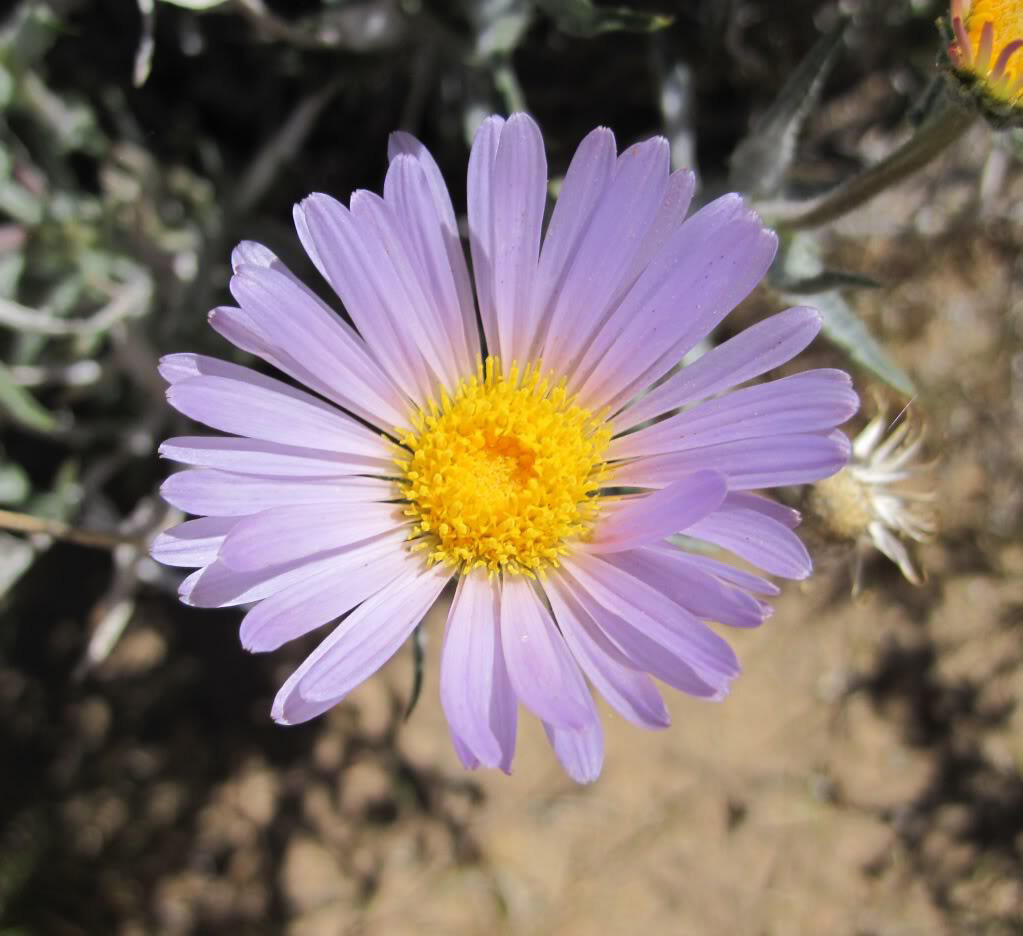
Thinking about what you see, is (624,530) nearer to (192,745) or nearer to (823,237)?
(823,237)

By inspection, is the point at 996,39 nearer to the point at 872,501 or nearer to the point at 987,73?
the point at 987,73

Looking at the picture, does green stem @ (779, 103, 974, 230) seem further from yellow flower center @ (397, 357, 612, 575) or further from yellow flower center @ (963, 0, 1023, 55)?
yellow flower center @ (397, 357, 612, 575)

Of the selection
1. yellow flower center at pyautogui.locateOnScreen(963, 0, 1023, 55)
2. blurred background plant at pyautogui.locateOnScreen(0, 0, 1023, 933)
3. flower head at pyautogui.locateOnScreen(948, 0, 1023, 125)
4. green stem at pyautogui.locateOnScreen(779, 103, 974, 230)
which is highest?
yellow flower center at pyautogui.locateOnScreen(963, 0, 1023, 55)

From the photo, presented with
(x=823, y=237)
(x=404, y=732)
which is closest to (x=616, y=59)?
(x=823, y=237)

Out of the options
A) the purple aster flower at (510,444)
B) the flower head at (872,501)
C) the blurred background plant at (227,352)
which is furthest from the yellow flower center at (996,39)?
the blurred background plant at (227,352)

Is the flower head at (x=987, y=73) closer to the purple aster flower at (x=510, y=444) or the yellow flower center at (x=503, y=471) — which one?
the purple aster flower at (x=510, y=444)

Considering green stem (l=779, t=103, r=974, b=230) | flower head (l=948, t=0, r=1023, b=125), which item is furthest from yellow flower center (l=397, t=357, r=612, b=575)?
flower head (l=948, t=0, r=1023, b=125)
